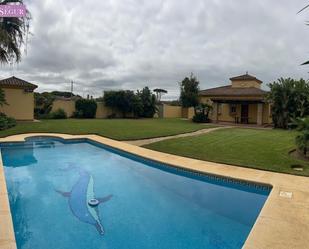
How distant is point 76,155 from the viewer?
12984 millimetres

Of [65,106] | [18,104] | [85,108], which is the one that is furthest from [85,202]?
[85,108]

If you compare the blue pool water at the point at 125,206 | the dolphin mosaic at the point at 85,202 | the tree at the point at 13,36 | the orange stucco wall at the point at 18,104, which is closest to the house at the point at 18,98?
the orange stucco wall at the point at 18,104

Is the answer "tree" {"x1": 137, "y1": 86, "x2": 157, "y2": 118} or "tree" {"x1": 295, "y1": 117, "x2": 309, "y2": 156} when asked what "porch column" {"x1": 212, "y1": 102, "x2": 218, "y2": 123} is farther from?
"tree" {"x1": 295, "y1": 117, "x2": 309, "y2": 156}

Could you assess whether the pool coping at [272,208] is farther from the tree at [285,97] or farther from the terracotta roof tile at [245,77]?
the terracotta roof tile at [245,77]

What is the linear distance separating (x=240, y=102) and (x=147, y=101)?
12798mm

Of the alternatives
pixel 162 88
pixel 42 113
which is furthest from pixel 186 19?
pixel 162 88

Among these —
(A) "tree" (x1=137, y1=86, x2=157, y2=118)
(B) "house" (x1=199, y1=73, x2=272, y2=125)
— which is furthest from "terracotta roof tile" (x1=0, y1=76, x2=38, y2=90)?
(B) "house" (x1=199, y1=73, x2=272, y2=125)

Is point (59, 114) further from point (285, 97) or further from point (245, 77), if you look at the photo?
point (285, 97)

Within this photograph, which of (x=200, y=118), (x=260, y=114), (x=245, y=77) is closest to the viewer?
(x=260, y=114)

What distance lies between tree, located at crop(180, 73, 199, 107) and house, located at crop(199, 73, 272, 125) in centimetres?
155

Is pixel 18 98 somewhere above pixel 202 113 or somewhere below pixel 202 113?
above

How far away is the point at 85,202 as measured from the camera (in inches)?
281

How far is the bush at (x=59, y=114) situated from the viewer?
3112 centimetres

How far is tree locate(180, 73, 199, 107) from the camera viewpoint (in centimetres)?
3259
